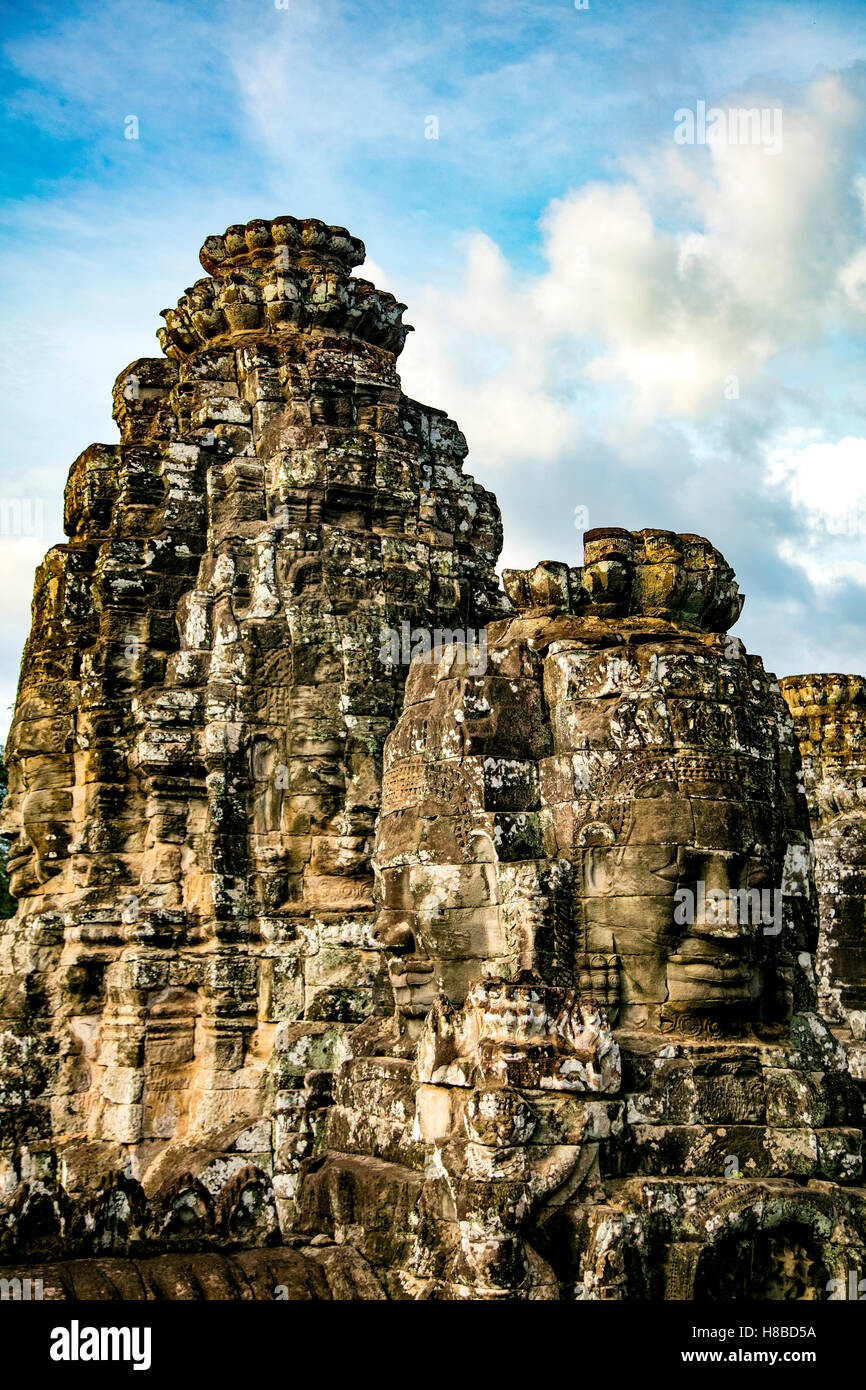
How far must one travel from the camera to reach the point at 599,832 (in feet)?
24.3

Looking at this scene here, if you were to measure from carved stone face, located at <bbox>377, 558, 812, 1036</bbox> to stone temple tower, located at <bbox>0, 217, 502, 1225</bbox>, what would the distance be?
1.92 m

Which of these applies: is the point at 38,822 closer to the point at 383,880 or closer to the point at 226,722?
the point at 226,722

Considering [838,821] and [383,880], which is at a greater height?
[838,821]

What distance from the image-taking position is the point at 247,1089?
10648 mm

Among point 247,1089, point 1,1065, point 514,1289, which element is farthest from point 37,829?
point 514,1289

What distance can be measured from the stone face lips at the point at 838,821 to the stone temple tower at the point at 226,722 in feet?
12.3

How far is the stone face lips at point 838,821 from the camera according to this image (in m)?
12.8

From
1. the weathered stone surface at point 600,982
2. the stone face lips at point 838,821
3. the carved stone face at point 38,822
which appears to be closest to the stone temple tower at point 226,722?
the carved stone face at point 38,822

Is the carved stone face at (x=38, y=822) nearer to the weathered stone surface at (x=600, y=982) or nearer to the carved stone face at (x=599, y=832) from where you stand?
the weathered stone surface at (x=600, y=982)

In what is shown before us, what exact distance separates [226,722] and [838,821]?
6.28m

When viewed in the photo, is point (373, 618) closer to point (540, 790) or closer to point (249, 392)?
point (249, 392)

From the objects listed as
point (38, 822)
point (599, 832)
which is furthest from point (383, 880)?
point (38, 822)

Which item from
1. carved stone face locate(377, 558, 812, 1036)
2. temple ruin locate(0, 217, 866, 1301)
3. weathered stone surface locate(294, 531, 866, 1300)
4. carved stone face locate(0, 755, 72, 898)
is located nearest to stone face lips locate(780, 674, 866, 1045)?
temple ruin locate(0, 217, 866, 1301)
